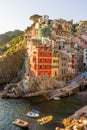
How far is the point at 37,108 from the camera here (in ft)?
248

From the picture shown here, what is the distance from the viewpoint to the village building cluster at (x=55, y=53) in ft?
337

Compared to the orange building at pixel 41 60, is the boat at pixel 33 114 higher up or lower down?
lower down

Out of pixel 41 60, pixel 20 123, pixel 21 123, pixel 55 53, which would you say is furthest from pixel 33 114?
pixel 55 53

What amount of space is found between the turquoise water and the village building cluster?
1863 cm

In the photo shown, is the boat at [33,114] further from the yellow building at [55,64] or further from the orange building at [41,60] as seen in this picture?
the yellow building at [55,64]

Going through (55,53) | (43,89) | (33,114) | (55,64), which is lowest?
(33,114)

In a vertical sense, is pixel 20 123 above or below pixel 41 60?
below

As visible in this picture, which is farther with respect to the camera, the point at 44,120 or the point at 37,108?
the point at 37,108

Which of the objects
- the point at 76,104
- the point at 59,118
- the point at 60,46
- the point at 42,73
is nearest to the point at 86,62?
the point at 60,46

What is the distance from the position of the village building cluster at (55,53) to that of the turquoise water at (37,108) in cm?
1863

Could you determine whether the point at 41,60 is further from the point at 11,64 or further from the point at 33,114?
the point at 33,114

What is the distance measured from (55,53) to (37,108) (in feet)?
121

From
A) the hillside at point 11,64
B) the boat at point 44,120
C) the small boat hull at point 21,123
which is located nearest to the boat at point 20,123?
the small boat hull at point 21,123

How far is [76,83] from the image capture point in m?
107
